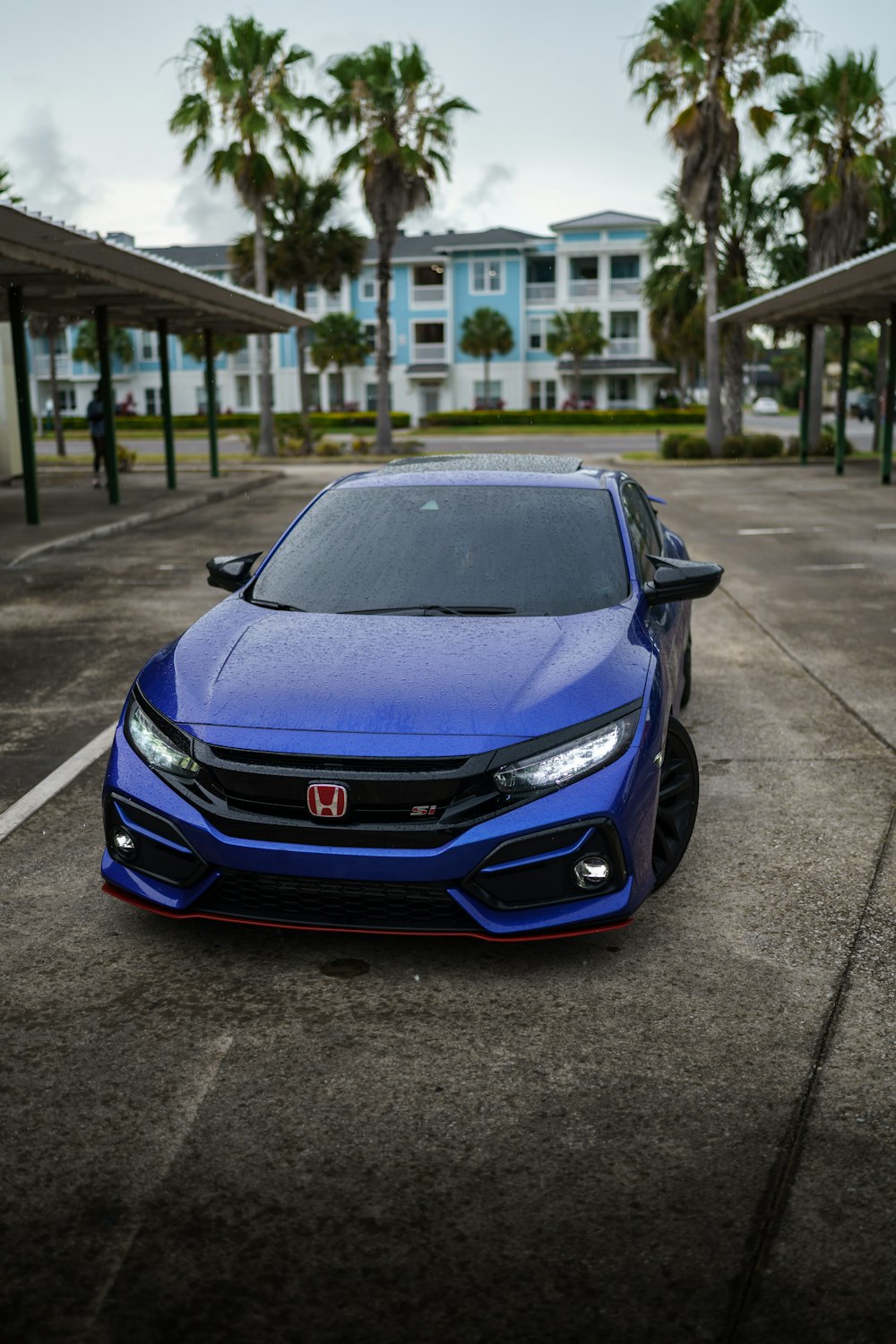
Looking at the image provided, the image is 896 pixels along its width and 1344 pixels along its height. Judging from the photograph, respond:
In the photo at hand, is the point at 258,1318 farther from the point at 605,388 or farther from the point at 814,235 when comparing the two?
the point at 605,388

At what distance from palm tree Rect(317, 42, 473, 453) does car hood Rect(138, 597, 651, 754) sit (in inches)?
1501

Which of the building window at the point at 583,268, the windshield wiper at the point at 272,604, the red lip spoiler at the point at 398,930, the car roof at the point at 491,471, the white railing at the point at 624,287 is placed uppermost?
the building window at the point at 583,268

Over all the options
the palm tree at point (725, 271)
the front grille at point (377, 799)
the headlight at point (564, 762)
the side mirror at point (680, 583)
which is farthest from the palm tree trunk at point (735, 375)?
the front grille at point (377, 799)

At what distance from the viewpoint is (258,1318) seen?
256cm

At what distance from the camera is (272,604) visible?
5.25m

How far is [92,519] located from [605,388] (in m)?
62.3

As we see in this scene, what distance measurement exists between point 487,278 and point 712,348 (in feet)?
139

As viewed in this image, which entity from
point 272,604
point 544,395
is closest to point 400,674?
point 272,604

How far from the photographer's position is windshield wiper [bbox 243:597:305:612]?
204 inches

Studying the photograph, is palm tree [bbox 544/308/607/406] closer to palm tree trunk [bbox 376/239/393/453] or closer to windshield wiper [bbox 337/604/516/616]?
palm tree trunk [bbox 376/239/393/453]

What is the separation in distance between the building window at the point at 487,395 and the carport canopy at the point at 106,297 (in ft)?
150

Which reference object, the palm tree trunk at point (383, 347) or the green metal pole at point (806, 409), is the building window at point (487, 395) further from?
the green metal pole at point (806, 409)

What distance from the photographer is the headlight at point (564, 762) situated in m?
3.93

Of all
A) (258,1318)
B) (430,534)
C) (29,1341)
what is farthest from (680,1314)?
(430,534)
